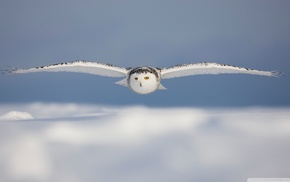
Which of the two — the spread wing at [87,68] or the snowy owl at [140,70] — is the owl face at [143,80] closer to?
the snowy owl at [140,70]

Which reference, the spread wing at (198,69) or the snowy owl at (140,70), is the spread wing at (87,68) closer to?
the snowy owl at (140,70)

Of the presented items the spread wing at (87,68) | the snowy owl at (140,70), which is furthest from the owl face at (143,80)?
the spread wing at (87,68)

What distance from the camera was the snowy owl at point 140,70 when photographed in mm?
2656

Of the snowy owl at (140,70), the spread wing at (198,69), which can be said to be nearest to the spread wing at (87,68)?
the snowy owl at (140,70)

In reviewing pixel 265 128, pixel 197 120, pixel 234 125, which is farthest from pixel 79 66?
pixel 265 128

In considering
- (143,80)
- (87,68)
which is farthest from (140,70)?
(87,68)

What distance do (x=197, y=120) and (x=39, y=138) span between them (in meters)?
1.12

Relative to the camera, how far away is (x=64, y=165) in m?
3.00

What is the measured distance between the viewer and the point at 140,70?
2.65m

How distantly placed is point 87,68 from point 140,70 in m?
0.35

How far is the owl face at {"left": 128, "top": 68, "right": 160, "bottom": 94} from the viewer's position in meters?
2.64

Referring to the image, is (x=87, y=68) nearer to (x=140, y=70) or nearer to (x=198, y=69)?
(x=140, y=70)

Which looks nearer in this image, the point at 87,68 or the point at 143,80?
the point at 143,80

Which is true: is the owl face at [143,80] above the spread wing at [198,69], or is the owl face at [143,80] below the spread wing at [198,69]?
below
